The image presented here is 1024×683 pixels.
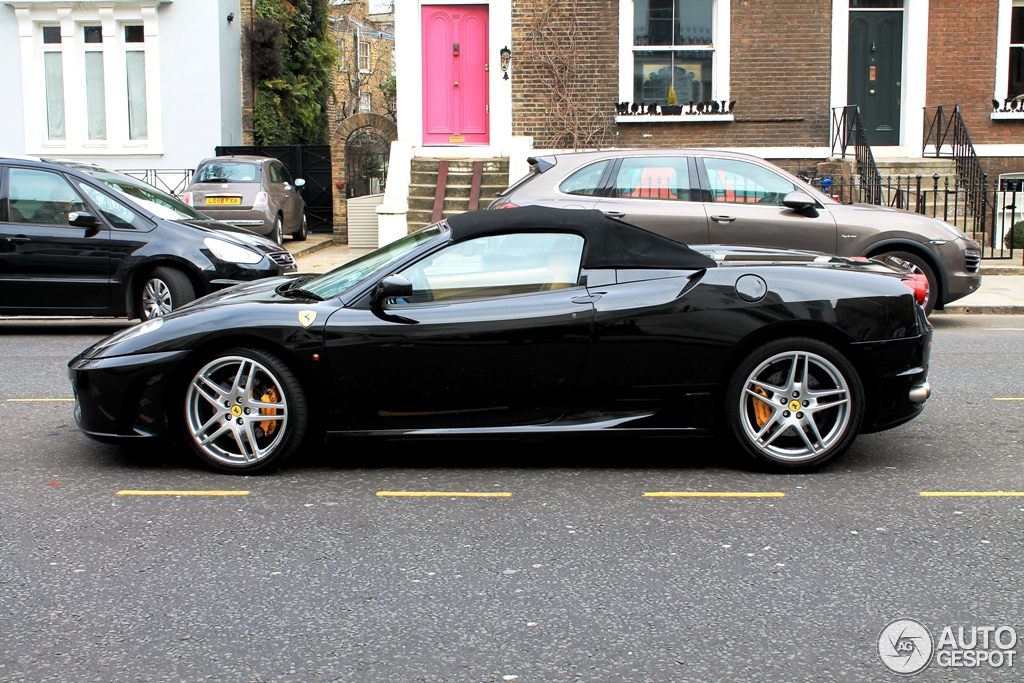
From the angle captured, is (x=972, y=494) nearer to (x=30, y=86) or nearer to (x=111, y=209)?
(x=111, y=209)

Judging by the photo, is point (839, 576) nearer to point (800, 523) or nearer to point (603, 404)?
point (800, 523)

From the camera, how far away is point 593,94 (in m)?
19.1

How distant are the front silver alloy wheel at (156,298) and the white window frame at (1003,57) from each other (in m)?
15.1

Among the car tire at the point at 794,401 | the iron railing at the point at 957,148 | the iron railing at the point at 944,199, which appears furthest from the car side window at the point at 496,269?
the iron railing at the point at 957,148

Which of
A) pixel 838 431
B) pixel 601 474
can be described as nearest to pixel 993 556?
pixel 838 431

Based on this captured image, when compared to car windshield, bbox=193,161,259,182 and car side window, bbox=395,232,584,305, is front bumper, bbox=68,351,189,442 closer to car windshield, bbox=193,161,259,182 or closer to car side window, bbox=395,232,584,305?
car side window, bbox=395,232,584,305

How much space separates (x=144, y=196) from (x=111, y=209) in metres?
0.44

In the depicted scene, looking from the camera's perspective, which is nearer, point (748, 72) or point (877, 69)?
point (748, 72)

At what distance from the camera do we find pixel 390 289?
18.0ft

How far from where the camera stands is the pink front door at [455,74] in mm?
19531

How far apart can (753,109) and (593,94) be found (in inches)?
112

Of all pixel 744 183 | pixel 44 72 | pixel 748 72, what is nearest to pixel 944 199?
pixel 748 72

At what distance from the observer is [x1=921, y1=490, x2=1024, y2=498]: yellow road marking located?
523 centimetres

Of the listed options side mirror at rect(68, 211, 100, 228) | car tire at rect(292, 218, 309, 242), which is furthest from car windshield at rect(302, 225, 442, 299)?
car tire at rect(292, 218, 309, 242)
